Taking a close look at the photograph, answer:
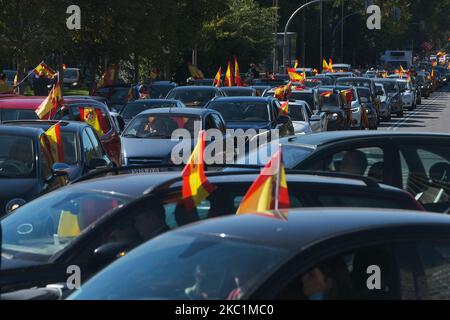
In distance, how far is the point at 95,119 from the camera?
18.7 m

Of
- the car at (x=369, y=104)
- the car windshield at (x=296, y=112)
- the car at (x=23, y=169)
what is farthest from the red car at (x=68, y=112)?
the car at (x=369, y=104)

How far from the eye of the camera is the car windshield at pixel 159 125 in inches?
734

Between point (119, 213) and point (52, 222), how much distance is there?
0.87 metres

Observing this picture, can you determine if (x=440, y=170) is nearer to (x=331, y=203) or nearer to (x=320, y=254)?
(x=331, y=203)

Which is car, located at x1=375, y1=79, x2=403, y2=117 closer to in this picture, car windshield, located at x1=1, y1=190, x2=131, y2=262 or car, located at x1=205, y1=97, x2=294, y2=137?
car, located at x1=205, y1=97, x2=294, y2=137

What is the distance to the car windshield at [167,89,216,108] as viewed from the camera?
2755 cm

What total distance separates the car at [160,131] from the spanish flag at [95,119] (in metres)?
0.38

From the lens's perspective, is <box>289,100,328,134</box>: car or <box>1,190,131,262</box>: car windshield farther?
<box>289,100,328,134</box>: car

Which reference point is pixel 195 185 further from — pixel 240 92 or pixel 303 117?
pixel 240 92

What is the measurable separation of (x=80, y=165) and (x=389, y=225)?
29.6 ft

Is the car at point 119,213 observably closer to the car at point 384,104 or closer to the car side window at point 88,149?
the car side window at point 88,149

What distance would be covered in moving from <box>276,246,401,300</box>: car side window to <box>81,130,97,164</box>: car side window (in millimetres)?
9213

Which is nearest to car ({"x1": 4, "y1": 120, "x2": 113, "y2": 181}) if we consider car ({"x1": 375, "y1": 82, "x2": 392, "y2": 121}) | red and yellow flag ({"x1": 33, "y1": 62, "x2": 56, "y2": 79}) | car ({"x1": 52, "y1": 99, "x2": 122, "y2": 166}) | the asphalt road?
car ({"x1": 52, "y1": 99, "x2": 122, "y2": 166})
